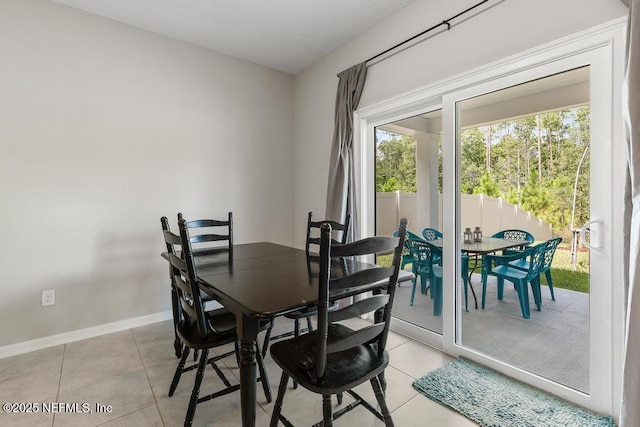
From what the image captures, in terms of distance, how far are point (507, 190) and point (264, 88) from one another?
112 inches

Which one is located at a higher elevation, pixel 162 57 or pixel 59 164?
pixel 162 57

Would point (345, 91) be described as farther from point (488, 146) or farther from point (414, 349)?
point (414, 349)

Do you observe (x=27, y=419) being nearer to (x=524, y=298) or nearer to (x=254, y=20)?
(x=524, y=298)

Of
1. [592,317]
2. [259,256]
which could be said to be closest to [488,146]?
[592,317]

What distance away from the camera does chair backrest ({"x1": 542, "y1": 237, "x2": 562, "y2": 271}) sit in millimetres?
1845

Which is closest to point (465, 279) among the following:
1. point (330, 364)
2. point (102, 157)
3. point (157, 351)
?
point (330, 364)

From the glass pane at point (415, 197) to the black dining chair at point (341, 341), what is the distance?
1.23 m

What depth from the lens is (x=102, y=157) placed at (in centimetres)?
265

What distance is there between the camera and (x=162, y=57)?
2932 millimetres

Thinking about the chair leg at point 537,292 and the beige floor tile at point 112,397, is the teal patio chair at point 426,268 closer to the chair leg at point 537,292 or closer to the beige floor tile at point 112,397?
the chair leg at point 537,292

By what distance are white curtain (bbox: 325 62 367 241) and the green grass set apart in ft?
4.96

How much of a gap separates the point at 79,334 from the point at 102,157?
1545 millimetres

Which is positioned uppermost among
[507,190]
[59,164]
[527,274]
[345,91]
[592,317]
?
[345,91]

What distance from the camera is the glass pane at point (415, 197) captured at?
8.09 ft
